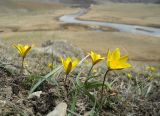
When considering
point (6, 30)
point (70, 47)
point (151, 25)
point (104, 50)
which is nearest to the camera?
point (70, 47)

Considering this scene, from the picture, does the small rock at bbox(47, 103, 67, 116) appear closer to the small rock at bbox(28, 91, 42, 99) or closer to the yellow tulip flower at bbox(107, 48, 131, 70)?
the small rock at bbox(28, 91, 42, 99)

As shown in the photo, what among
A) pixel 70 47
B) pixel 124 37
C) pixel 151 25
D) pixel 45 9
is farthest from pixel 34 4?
pixel 70 47

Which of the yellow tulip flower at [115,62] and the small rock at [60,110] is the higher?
the yellow tulip flower at [115,62]

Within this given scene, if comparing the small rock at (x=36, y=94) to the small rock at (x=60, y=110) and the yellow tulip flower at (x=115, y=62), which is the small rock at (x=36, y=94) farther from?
the yellow tulip flower at (x=115, y=62)

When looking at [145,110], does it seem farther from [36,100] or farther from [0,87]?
[0,87]

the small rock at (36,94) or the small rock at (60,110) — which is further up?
the small rock at (36,94)

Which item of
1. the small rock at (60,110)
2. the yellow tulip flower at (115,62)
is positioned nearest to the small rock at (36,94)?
the small rock at (60,110)

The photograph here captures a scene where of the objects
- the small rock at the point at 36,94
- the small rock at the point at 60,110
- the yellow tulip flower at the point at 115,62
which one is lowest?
the small rock at the point at 60,110

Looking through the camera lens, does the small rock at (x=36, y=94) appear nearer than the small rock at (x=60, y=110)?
No
